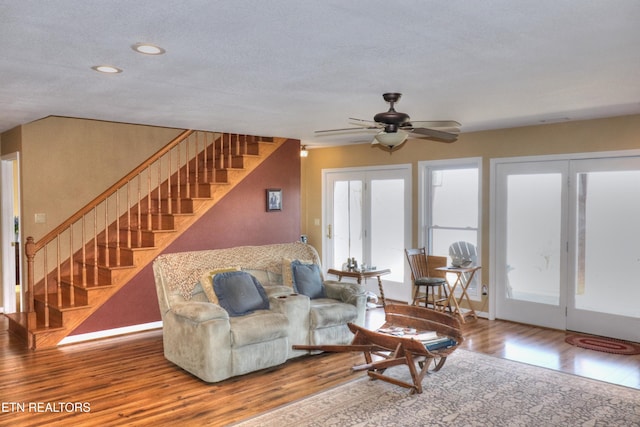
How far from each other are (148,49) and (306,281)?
2.98 metres

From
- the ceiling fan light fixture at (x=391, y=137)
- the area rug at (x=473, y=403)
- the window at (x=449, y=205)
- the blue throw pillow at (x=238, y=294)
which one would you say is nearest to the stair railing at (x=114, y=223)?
the blue throw pillow at (x=238, y=294)

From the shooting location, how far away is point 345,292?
5254 mm

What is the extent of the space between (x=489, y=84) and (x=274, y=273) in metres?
2.87

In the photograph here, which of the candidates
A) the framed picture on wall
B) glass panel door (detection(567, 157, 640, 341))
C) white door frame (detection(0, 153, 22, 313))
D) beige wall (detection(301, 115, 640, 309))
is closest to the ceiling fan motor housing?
beige wall (detection(301, 115, 640, 309))

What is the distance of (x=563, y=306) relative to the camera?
5828mm

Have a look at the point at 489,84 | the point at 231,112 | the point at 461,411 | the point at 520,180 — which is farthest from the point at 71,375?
the point at 520,180

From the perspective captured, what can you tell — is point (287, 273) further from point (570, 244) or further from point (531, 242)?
point (570, 244)

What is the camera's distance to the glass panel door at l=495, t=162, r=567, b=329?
5.86m

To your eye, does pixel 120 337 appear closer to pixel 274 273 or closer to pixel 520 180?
pixel 274 273

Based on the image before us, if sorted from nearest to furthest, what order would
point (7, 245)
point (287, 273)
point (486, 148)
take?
point (287, 273), point (486, 148), point (7, 245)

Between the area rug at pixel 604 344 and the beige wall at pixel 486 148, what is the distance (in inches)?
50.0

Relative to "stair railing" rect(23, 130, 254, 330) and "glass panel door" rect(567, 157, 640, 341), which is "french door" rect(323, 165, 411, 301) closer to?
"stair railing" rect(23, 130, 254, 330)

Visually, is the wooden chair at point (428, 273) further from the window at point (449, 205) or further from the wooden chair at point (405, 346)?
the wooden chair at point (405, 346)

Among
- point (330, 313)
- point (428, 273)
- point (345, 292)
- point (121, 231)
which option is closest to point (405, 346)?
point (330, 313)
